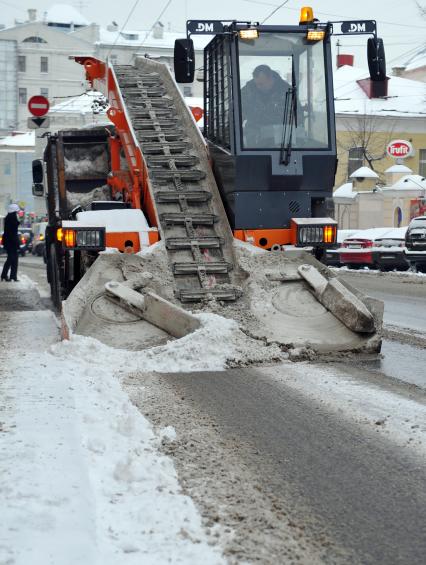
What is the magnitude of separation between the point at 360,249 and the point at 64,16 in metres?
99.6

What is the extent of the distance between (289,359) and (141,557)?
509 centimetres

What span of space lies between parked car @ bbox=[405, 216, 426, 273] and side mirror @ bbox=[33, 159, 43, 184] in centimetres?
1167

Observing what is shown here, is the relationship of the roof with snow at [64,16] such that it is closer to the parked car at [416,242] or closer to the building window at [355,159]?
the building window at [355,159]

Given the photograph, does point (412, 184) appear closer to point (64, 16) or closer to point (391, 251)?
point (391, 251)

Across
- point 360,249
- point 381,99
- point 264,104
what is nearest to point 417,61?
point 381,99

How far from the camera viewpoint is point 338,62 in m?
70.0

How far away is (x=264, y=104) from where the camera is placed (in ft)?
34.9

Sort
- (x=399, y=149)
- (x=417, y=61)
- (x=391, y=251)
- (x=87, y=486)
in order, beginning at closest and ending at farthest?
(x=87, y=486), (x=391, y=251), (x=399, y=149), (x=417, y=61)

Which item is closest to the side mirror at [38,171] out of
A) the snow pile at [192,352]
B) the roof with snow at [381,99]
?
the snow pile at [192,352]

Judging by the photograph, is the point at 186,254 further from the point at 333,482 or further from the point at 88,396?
the point at 333,482

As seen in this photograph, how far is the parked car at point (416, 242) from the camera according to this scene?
2434 centimetres

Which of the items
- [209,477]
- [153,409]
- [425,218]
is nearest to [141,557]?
[209,477]

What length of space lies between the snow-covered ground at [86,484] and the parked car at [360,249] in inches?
798

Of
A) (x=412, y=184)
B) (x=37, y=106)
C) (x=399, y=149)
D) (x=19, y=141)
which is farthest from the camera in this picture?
(x=19, y=141)
